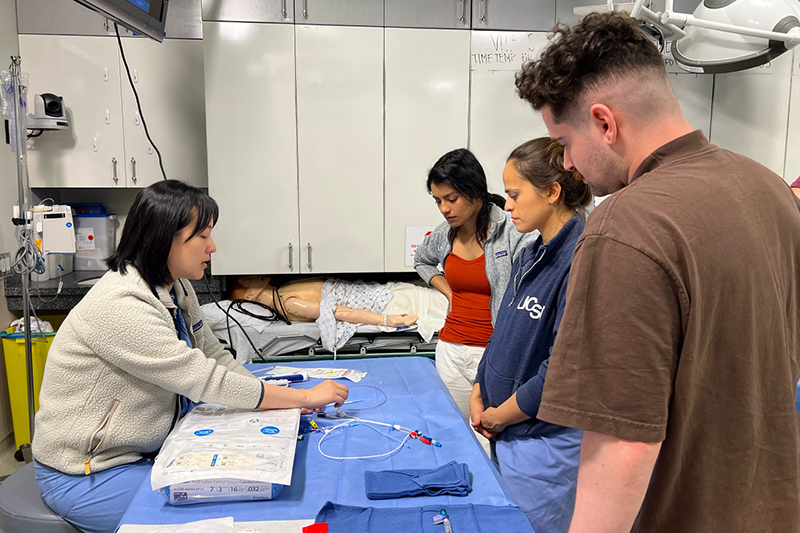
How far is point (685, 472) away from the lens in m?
0.67

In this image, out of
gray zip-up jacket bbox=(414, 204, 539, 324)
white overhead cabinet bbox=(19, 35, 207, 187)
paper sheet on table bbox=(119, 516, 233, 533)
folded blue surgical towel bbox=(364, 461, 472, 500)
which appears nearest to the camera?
paper sheet on table bbox=(119, 516, 233, 533)

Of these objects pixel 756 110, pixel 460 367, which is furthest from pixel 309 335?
pixel 756 110

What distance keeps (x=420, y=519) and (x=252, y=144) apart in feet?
8.02

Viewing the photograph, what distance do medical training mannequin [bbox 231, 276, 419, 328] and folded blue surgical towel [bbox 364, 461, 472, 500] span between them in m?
1.71

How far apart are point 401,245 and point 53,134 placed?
2.13 metres

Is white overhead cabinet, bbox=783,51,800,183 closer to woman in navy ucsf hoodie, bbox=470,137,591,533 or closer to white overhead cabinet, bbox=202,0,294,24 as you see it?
woman in navy ucsf hoodie, bbox=470,137,591,533

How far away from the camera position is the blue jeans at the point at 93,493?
1.26 metres

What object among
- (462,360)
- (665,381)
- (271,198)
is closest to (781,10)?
(462,360)

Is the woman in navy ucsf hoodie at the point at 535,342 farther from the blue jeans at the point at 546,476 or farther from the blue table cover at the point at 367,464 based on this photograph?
the blue table cover at the point at 367,464

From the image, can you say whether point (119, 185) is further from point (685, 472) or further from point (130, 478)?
point (685, 472)

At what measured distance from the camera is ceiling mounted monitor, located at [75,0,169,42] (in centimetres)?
169

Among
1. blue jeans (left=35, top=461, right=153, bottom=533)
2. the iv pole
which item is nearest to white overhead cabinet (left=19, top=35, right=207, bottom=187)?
the iv pole

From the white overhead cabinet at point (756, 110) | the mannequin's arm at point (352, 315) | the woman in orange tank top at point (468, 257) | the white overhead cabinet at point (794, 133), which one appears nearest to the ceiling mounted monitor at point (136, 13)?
the woman in orange tank top at point (468, 257)

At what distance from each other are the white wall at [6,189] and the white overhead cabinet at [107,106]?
0.35 ft
